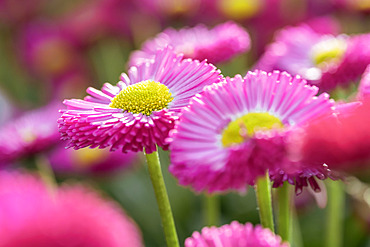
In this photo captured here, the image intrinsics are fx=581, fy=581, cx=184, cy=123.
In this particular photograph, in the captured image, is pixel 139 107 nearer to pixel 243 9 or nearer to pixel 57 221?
pixel 57 221

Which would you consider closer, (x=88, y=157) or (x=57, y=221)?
(x=57, y=221)

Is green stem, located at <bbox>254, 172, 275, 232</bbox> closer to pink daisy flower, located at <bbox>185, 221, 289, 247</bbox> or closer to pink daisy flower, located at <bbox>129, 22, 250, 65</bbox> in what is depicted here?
pink daisy flower, located at <bbox>185, 221, 289, 247</bbox>

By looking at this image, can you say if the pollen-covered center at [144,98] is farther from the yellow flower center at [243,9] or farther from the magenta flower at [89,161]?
the yellow flower center at [243,9]

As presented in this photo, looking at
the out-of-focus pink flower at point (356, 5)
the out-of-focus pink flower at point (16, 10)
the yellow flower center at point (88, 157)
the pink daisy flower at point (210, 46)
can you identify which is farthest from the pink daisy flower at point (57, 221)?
the out-of-focus pink flower at point (16, 10)

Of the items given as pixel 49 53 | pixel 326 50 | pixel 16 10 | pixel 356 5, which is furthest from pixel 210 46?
pixel 16 10

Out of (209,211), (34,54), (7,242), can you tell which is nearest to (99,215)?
(7,242)

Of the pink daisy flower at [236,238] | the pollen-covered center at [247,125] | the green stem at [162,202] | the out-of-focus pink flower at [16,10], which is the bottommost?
the pink daisy flower at [236,238]
